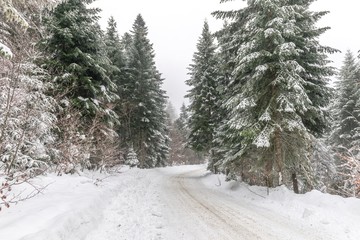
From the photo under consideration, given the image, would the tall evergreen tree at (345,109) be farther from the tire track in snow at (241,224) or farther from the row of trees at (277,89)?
the tire track in snow at (241,224)

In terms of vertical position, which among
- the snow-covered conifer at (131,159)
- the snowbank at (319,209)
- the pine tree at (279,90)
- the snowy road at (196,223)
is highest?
the pine tree at (279,90)

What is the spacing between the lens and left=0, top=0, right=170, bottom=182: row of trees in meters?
8.73

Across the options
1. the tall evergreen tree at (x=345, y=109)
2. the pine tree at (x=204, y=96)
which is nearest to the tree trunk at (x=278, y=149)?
the pine tree at (x=204, y=96)

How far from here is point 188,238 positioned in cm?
680

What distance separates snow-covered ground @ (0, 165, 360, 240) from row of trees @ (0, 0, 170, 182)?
5.35 feet

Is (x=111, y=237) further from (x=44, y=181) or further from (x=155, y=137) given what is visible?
(x=155, y=137)

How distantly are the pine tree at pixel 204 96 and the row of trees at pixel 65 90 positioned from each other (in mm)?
5327

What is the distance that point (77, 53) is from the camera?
1551 cm

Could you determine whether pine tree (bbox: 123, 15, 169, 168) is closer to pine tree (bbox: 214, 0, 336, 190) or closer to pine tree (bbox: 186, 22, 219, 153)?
pine tree (bbox: 186, 22, 219, 153)

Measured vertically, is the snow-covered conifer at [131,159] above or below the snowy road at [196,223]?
above

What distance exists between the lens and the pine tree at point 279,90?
38.6 ft

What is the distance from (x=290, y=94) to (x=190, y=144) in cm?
1680

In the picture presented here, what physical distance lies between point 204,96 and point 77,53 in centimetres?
1395

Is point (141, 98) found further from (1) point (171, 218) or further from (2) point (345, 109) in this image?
(1) point (171, 218)
